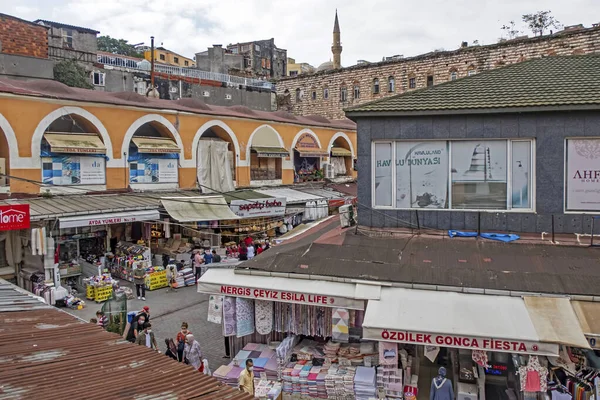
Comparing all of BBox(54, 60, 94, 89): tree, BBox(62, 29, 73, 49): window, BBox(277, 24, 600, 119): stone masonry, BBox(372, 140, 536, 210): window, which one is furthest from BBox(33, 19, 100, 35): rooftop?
BBox(372, 140, 536, 210): window

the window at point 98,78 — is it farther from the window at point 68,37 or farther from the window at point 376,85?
the window at point 376,85

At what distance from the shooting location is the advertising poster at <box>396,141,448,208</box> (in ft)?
33.1

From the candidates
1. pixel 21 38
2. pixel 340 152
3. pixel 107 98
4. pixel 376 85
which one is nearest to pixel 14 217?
pixel 107 98

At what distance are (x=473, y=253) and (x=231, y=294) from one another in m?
4.72

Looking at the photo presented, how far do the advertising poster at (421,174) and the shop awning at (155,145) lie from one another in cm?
1211

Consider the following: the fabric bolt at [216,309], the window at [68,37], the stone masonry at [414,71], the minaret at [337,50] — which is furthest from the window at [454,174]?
the minaret at [337,50]

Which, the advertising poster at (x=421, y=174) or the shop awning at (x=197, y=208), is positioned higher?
the advertising poster at (x=421, y=174)

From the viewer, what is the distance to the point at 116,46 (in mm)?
63688

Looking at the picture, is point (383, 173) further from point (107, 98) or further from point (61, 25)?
point (61, 25)

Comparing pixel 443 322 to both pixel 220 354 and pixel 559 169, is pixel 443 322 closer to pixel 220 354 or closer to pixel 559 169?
pixel 559 169

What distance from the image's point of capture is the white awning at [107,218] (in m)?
14.4

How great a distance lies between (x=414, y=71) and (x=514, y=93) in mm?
29251

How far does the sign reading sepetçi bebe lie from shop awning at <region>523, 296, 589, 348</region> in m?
2.72

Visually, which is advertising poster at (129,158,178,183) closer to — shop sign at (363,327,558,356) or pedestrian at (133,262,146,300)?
pedestrian at (133,262,146,300)
